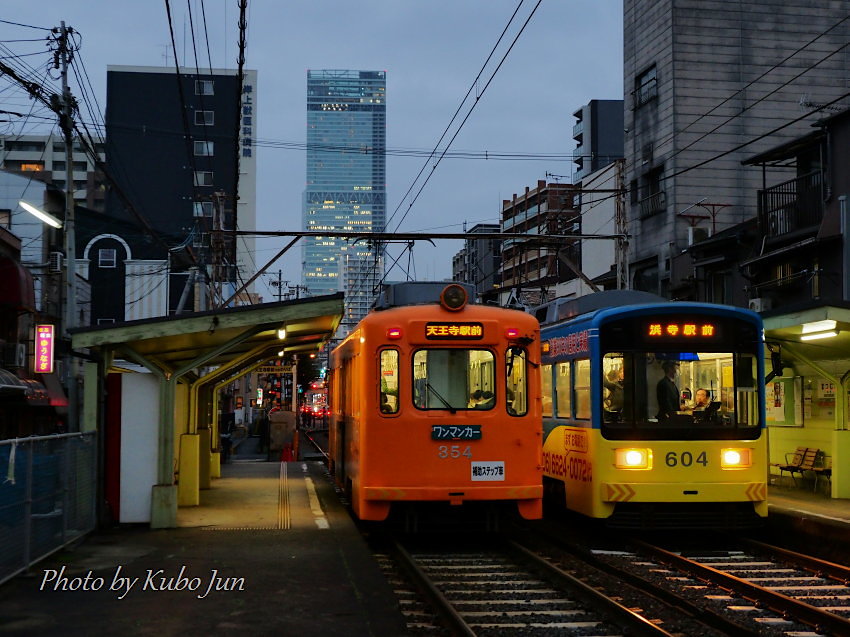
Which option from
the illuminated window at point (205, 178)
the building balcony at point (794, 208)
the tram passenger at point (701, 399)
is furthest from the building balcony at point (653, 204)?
the illuminated window at point (205, 178)

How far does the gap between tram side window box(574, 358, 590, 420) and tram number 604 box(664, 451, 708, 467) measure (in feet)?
3.62

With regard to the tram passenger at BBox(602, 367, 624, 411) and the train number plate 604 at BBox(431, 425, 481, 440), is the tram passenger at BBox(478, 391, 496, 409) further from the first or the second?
the tram passenger at BBox(602, 367, 624, 411)

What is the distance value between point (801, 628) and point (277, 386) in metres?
72.7

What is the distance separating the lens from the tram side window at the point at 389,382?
12.1 m

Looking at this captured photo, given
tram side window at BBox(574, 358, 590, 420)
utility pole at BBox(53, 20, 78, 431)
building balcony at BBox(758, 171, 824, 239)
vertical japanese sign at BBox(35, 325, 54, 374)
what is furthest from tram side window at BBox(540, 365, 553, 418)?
vertical japanese sign at BBox(35, 325, 54, 374)

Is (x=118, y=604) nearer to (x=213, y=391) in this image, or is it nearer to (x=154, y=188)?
(x=213, y=391)

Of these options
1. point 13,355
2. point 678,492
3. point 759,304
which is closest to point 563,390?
point 678,492

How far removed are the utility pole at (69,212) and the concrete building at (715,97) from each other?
1876 centimetres

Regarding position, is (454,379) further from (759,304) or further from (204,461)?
(759,304)

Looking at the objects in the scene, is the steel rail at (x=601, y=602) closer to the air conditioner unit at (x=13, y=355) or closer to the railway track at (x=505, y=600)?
the railway track at (x=505, y=600)

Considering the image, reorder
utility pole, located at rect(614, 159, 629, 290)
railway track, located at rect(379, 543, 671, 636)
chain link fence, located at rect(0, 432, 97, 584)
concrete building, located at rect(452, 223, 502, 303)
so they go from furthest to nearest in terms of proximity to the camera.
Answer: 1. concrete building, located at rect(452, 223, 502, 303)
2. utility pole, located at rect(614, 159, 629, 290)
3. chain link fence, located at rect(0, 432, 97, 584)
4. railway track, located at rect(379, 543, 671, 636)

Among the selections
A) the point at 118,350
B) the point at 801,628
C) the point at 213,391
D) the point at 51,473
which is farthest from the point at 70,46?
the point at 801,628

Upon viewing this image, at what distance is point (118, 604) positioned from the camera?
8.02 m

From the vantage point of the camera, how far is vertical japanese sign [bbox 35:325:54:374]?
85.5 feet
